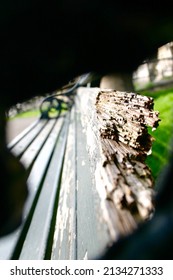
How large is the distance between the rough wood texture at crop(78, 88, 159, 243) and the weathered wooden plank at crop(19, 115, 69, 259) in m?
0.47

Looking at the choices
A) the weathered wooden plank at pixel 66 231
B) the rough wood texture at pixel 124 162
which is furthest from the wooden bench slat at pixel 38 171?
the rough wood texture at pixel 124 162

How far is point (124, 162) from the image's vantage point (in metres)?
0.78

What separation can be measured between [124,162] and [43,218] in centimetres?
80

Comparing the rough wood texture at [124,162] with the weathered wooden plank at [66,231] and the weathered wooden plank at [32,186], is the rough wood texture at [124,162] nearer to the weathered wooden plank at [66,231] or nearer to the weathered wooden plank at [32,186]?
the weathered wooden plank at [66,231]

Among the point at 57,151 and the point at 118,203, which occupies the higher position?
the point at 118,203

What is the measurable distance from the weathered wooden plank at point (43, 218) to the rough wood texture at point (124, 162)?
0.47m

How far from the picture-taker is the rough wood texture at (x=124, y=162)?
555 mm

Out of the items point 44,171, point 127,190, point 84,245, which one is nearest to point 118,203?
point 127,190

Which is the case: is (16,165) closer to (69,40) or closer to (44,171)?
(69,40)

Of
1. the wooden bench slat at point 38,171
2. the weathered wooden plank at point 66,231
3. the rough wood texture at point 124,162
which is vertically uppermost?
the rough wood texture at point 124,162

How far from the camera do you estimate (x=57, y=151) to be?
2.70 meters

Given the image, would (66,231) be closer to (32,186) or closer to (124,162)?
(124,162)

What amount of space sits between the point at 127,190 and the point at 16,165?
0.23m

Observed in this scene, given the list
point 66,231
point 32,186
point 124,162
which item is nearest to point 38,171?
point 32,186
